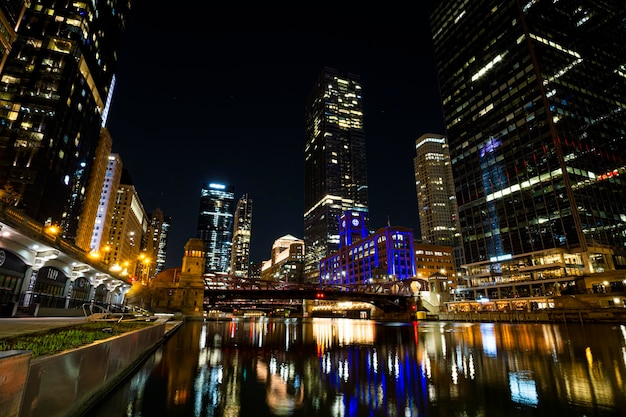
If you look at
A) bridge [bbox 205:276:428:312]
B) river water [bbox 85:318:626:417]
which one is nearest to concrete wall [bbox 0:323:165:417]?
river water [bbox 85:318:626:417]

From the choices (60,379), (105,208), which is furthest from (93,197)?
(60,379)

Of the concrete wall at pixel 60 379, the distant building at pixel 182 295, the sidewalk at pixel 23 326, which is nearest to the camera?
the concrete wall at pixel 60 379

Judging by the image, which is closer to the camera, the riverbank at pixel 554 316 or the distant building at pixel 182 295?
the riverbank at pixel 554 316

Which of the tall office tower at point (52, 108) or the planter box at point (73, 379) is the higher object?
the tall office tower at point (52, 108)

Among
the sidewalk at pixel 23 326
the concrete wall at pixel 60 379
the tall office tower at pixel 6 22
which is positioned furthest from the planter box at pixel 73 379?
the tall office tower at pixel 6 22

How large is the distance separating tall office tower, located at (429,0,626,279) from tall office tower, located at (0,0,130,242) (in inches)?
4723

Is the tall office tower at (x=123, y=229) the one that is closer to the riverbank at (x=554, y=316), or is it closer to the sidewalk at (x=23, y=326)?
the riverbank at (x=554, y=316)

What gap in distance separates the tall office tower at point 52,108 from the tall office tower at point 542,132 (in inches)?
4723

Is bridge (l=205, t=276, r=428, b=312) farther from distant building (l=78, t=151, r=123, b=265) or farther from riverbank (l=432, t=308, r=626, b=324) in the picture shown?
distant building (l=78, t=151, r=123, b=265)

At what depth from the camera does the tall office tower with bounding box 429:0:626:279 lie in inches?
3647

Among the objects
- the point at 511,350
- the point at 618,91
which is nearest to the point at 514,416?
the point at 511,350

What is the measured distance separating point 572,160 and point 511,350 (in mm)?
98676

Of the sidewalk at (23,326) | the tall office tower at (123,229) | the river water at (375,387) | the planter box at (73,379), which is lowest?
the river water at (375,387)

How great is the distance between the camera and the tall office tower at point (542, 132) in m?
92.6
